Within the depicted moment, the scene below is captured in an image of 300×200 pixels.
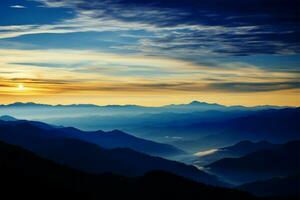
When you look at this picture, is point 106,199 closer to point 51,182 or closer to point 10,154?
point 51,182

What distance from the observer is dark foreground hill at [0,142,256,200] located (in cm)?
12095

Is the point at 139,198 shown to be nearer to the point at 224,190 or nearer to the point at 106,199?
the point at 106,199

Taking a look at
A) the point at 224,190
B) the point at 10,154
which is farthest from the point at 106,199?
the point at 224,190

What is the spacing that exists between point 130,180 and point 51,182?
149 ft

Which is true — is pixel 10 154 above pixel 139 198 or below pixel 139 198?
above

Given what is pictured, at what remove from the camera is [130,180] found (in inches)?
6816

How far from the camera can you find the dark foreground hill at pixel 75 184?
397 feet

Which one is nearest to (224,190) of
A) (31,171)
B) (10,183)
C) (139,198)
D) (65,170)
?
(139,198)

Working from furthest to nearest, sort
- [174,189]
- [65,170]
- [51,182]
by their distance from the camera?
[174,189] < [65,170] < [51,182]

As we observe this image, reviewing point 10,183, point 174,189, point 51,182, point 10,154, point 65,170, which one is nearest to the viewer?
point 10,183

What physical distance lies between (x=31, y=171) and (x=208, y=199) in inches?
2698

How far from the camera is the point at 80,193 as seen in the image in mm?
134875

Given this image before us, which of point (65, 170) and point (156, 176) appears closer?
point (65, 170)

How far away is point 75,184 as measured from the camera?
151750 mm
